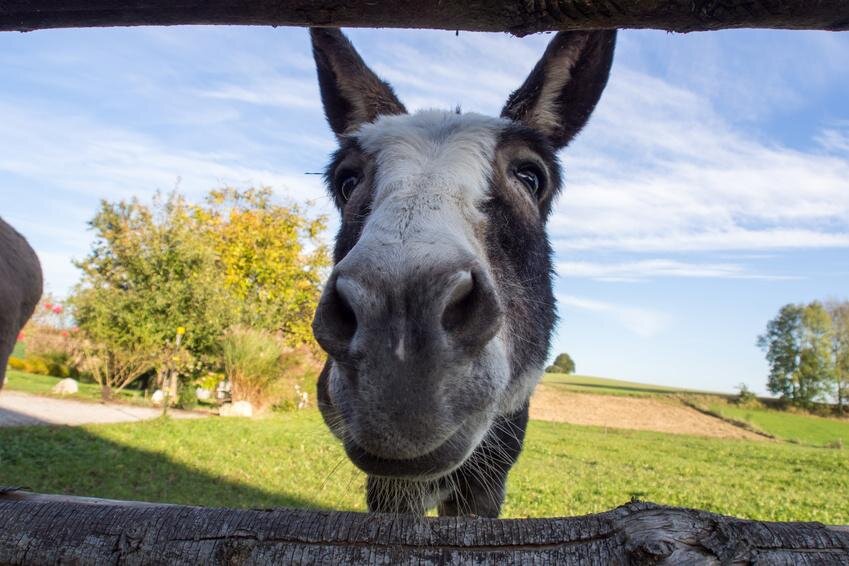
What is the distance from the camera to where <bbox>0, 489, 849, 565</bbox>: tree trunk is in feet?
4.03

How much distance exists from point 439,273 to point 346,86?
2.44 metres

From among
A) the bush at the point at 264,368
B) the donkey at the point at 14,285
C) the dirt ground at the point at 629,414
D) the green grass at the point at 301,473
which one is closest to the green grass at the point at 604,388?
the dirt ground at the point at 629,414

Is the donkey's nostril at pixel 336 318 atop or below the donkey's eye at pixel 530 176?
below

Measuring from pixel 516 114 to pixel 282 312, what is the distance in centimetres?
2148

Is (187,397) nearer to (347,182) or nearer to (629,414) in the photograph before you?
(347,182)

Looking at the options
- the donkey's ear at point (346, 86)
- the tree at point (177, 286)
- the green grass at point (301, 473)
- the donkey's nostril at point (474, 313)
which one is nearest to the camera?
the donkey's nostril at point (474, 313)

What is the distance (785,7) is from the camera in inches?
55.7

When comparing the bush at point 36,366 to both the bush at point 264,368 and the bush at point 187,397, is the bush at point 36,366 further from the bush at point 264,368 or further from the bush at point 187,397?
the bush at point 264,368

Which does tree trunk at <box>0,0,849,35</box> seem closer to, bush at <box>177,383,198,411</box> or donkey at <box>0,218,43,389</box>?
donkey at <box>0,218,43,389</box>

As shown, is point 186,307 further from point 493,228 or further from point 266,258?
point 493,228

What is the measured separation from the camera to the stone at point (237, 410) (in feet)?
61.9

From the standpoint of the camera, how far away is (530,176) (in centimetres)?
281

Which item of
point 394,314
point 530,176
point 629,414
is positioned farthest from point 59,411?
point 629,414

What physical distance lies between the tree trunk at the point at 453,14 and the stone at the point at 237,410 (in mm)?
18500
